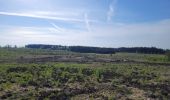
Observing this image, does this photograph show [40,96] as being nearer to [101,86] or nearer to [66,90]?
[66,90]

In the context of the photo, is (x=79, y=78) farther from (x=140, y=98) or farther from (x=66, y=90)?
(x=140, y=98)

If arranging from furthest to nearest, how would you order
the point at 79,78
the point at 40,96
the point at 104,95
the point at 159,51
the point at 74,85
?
the point at 159,51, the point at 79,78, the point at 74,85, the point at 104,95, the point at 40,96

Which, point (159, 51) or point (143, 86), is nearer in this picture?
point (143, 86)

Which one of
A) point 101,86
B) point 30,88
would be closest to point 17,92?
point 30,88

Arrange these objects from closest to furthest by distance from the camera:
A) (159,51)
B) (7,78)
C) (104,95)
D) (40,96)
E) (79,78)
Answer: (40,96) → (104,95) → (7,78) → (79,78) → (159,51)

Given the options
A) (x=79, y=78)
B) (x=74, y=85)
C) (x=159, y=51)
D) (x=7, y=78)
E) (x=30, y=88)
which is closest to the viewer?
(x=30, y=88)

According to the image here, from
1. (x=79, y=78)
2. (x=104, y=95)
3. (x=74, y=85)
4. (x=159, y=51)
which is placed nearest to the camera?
(x=104, y=95)

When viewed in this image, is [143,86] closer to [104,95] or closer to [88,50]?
[104,95]

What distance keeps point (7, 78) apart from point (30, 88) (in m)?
5.91

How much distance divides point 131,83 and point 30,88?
32.9 feet

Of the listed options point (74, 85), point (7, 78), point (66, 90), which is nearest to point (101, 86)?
point (74, 85)

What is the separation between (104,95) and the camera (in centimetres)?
2309

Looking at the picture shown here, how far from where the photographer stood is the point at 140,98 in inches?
888

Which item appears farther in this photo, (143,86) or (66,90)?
(143,86)
